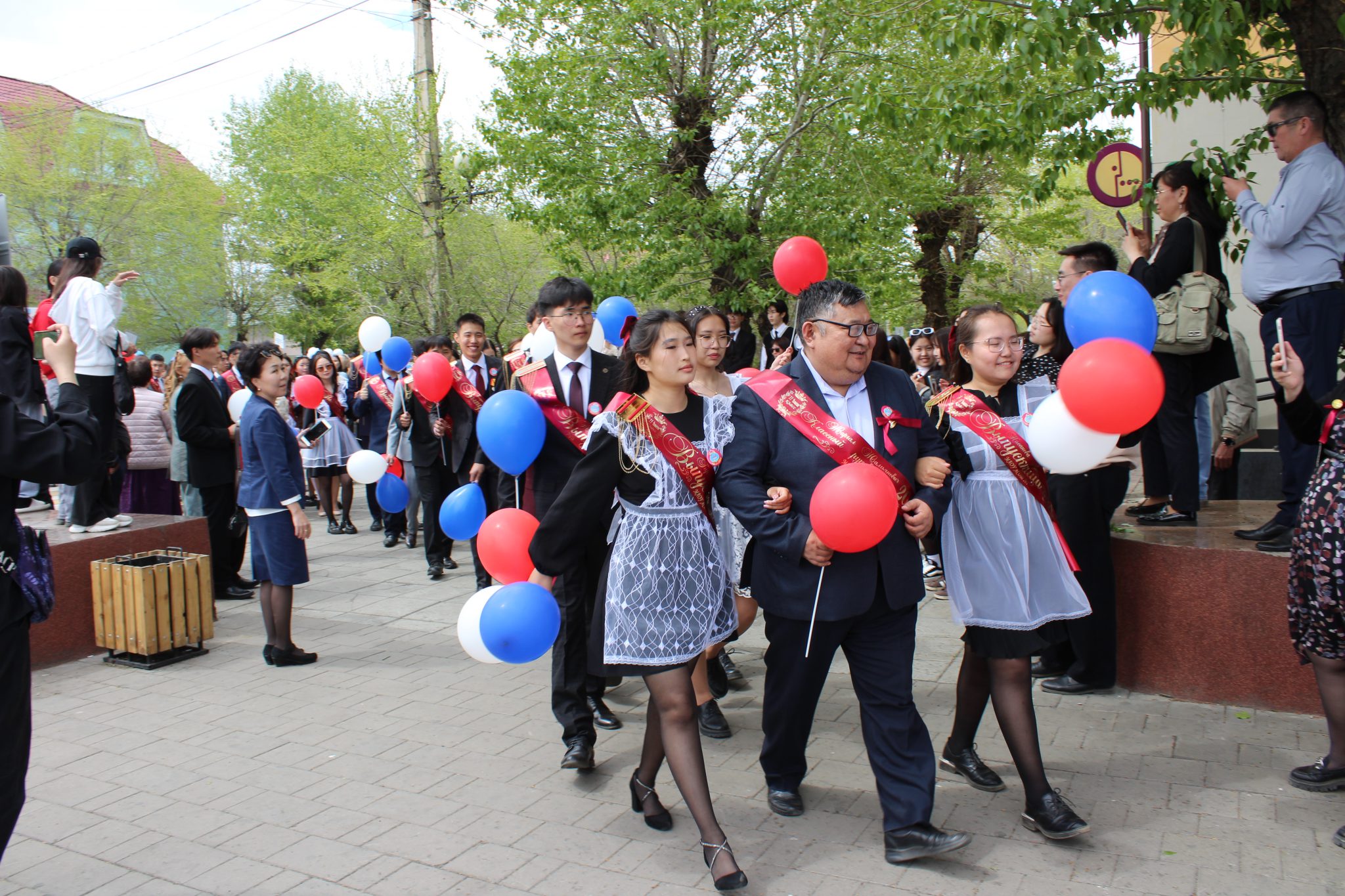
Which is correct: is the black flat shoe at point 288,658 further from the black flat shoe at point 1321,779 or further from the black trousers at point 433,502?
the black flat shoe at point 1321,779

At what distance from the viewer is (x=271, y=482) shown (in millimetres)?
6082

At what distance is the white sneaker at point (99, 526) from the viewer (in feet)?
23.3

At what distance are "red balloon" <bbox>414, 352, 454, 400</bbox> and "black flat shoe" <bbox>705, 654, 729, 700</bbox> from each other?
126 inches

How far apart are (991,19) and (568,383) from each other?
310cm

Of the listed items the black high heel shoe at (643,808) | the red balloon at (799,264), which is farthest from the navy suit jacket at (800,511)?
the red balloon at (799,264)

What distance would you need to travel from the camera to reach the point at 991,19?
5430 mm

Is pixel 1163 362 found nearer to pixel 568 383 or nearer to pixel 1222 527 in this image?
pixel 1222 527

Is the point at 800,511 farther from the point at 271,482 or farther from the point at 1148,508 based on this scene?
the point at 271,482

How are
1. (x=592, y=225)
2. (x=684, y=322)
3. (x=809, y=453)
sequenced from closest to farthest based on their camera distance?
(x=809, y=453) < (x=684, y=322) < (x=592, y=225)

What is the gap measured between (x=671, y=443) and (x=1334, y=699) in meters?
2.82

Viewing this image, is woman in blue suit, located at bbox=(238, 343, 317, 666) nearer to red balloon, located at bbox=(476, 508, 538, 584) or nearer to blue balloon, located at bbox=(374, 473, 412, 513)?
red balloon, located at bbox=(476, 508, 538, 584)

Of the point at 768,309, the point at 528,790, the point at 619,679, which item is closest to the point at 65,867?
the point at 528,790

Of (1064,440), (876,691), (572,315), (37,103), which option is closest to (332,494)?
(572,315)

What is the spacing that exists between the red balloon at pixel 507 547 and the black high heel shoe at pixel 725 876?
4.34 feet
